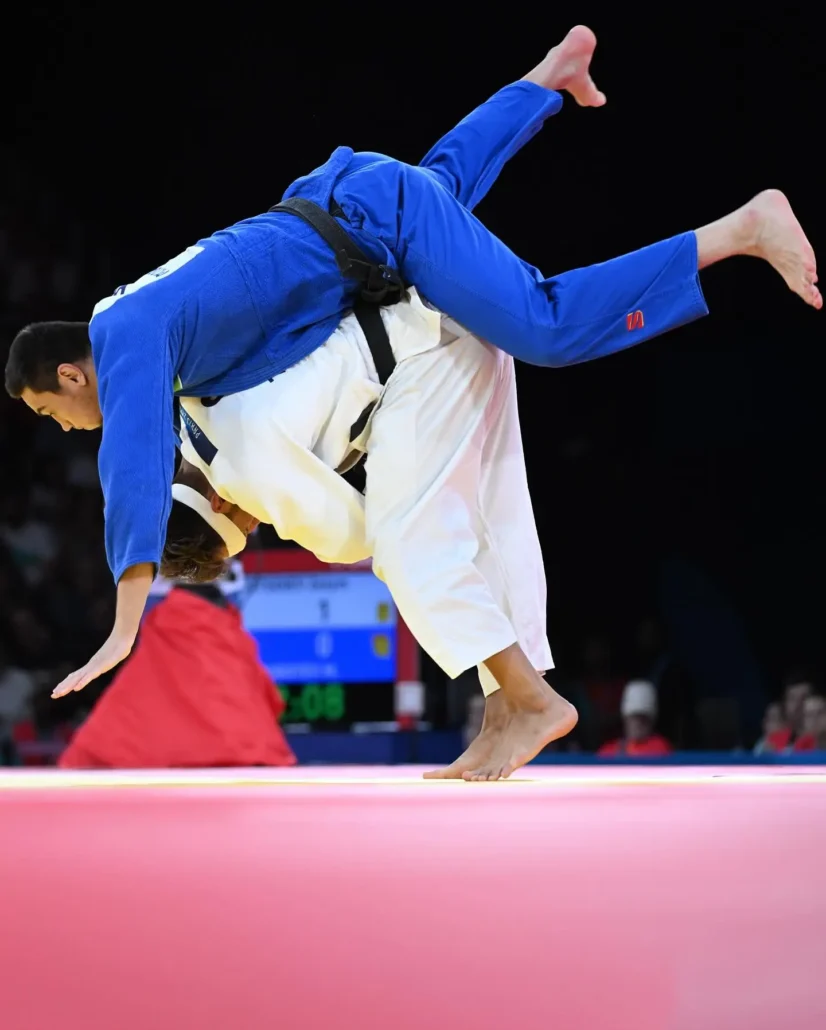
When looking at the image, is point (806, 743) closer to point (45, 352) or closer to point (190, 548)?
point (190, 548)

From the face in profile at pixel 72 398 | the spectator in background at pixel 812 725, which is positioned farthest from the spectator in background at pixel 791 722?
the face in profile at pixel 72 398

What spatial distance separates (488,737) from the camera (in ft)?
4.89

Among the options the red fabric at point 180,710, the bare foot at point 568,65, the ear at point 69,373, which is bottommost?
the red fabric at point 180,710

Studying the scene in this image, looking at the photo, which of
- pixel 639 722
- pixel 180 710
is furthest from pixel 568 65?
pixel 639 722

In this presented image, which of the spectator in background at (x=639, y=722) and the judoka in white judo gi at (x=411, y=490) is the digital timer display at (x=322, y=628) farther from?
the judoka in white judo gi at (x=411, y=490)

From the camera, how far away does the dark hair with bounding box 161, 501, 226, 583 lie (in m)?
1.56

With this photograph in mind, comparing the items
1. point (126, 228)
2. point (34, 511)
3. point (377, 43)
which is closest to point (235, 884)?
point (377, 43)

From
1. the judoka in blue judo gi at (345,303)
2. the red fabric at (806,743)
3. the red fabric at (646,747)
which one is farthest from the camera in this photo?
the red fabric at (646,747)

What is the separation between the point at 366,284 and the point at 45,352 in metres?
0.39

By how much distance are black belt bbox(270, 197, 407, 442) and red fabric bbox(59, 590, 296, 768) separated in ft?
5.25

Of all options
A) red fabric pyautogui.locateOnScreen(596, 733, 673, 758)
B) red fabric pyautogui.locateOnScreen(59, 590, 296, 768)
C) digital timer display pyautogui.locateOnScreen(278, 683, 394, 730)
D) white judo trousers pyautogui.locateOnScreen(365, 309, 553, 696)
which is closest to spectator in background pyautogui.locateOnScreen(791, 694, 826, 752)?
red fabric pyautogui.locateOnScreen(596, 733, 673, 758)

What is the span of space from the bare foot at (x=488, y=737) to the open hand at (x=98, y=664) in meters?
0.40

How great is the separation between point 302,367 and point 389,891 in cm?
89

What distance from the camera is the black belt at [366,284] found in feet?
4.87
